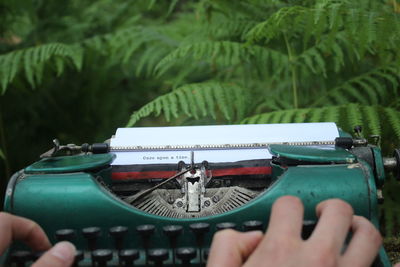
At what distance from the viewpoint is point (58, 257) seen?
937 mm

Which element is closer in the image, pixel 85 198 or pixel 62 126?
pixel 85 198

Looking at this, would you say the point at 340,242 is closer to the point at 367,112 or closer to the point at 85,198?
the point at 85,198

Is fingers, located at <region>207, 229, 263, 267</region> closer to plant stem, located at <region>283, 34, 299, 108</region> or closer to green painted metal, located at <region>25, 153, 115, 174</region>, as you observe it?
green painted metal, located at <region>25, 153, 115, 174</region>

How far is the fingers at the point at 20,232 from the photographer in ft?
3.30

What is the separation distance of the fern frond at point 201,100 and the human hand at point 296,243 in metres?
1.20

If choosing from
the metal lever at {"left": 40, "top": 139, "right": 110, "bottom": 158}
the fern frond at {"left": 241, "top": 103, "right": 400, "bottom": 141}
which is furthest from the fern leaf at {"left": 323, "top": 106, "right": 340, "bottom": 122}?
the metal lever at {"left": 40, "top": 139, "right": 110, "bottom": 158}

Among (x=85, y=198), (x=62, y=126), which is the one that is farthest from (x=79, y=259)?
(x=62, y=126)

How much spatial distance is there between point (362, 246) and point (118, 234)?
52 centimetres

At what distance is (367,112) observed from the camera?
1.91 meters

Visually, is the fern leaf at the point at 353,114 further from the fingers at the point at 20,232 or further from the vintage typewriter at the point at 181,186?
the fingers at the point at 20,232

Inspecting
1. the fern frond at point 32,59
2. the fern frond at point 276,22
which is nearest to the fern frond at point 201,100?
the fern frond at point 276,22

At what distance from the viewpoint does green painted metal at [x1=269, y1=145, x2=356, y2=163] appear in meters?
1.31

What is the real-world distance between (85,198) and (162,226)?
198 millimetres

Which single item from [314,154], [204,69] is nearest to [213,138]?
[314,154]
